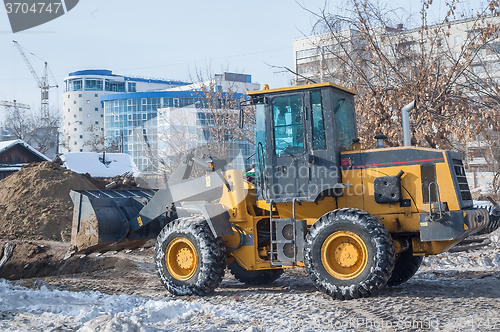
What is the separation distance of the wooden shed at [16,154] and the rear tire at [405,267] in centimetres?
2595

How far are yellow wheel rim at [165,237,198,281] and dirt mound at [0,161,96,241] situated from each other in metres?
7.96

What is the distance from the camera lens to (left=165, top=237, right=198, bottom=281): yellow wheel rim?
7.94 metres

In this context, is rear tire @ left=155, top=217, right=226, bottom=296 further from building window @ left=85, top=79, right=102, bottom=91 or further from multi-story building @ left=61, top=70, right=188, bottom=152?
Result: building window @ left=85, top=79, right=102, bottom=91

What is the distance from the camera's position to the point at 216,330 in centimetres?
536

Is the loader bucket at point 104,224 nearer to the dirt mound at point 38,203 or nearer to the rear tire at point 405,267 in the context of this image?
the rear tire at point 405,267

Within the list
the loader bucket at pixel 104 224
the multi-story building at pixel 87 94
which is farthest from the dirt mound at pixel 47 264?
the multi-story building at pixel 87 94

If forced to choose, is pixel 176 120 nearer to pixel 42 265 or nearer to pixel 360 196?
pixel 42 265

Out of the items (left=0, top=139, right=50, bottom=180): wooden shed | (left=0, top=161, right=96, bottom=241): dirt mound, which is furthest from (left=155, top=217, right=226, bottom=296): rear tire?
(left=0, top=139, right=50, bottom=180): wooden shed

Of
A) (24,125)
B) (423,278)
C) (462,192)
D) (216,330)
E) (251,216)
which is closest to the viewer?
(216,330)

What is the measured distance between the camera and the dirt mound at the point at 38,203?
1523cm

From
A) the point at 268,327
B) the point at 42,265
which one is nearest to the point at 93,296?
the point at 268,327

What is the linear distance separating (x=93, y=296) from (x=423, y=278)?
548 centimetres

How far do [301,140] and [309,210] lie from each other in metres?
1.08

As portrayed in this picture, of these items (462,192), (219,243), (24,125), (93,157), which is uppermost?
(24,125)
